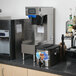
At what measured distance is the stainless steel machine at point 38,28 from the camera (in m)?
2.46

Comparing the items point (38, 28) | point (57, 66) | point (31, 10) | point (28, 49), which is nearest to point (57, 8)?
point (38, 28)

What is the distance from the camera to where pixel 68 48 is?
2.63 m

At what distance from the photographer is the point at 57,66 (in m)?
2.29

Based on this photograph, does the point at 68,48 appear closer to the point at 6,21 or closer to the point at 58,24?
the point at 58,24

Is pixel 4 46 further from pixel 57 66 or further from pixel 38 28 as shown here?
pixel 57 66

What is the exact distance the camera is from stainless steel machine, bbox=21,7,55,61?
2461mm

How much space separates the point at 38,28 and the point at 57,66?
806mm

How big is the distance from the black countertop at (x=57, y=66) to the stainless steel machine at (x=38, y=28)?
18cm

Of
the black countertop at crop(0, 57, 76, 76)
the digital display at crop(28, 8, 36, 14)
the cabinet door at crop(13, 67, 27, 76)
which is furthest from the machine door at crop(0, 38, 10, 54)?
the digital display at crop(28, 8, 36, 14)

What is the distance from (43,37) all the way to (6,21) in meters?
0.66

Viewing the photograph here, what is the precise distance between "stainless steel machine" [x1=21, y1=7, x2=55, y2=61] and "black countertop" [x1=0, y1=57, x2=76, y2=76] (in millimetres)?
181

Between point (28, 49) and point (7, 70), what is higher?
point (28, 49)

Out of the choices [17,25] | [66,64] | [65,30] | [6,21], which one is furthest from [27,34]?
[66,64]

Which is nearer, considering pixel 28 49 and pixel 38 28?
pixel 28 49
